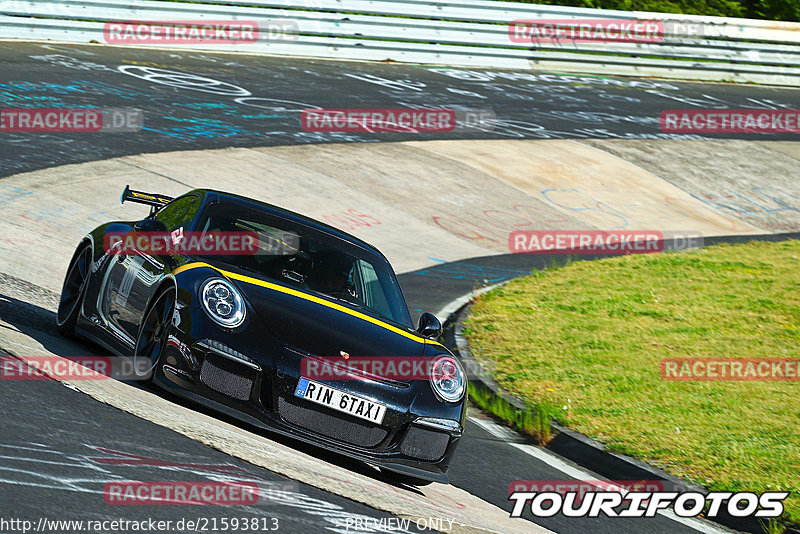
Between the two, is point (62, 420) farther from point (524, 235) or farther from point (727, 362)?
point (524, 235)

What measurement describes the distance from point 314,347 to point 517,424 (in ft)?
9.24

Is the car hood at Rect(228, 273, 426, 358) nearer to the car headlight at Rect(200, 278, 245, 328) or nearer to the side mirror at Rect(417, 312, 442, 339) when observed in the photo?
the car headlight at Rect(200, 278, 245, 328)

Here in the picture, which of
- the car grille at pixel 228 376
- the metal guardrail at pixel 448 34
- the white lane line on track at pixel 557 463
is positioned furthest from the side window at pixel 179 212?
the metal guardrail at pixel 448 34

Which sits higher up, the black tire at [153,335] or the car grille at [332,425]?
the black tire at [153,335]

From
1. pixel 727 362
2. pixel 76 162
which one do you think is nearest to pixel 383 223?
pixel 76 162

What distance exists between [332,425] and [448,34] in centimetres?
1911

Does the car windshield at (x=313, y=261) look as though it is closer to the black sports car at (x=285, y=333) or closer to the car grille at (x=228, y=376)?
the black sports car at (x=285, y=333)

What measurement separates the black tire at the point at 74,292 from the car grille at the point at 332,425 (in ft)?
7.81

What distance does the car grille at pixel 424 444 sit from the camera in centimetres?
552

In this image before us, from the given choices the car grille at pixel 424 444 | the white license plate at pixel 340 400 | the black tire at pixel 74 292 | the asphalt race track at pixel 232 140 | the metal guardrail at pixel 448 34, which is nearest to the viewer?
the asphalt race track at pixel 232 140

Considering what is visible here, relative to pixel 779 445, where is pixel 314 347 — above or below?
above

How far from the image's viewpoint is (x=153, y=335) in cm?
572

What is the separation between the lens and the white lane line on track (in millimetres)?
6246

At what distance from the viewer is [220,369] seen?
5277mm
